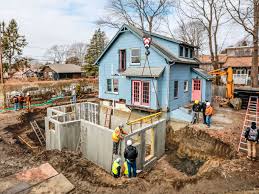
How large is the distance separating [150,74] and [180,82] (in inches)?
143

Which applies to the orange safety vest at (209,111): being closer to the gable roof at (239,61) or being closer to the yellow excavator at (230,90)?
the yellow excavator at (230,90)

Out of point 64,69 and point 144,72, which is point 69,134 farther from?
point 64,69

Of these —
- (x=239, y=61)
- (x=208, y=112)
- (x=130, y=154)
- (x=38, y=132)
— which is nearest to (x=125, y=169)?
(x=130, y=154)

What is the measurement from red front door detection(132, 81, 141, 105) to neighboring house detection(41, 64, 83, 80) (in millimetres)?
30237

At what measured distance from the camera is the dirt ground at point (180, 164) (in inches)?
293

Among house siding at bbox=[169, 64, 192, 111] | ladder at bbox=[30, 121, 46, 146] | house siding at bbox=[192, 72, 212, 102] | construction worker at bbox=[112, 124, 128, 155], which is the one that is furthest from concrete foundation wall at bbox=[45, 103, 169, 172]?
house siding at bbox=[192, 72, 212, 102]

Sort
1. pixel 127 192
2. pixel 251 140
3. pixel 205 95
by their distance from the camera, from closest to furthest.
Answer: pixel 127 192 < pixel 251 140 < pixel 205 95

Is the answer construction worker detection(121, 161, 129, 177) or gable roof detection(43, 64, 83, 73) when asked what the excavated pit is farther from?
gable roof detection(43, 64, 83, 73)

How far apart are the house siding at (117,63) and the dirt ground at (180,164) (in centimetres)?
462

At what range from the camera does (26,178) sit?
780cm

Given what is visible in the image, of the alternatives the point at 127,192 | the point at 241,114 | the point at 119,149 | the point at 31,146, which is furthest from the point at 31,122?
the point at 241,114

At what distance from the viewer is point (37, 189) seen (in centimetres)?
718

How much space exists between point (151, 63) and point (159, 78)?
163 cm

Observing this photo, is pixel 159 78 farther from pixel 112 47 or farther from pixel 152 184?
pixel 152 184
